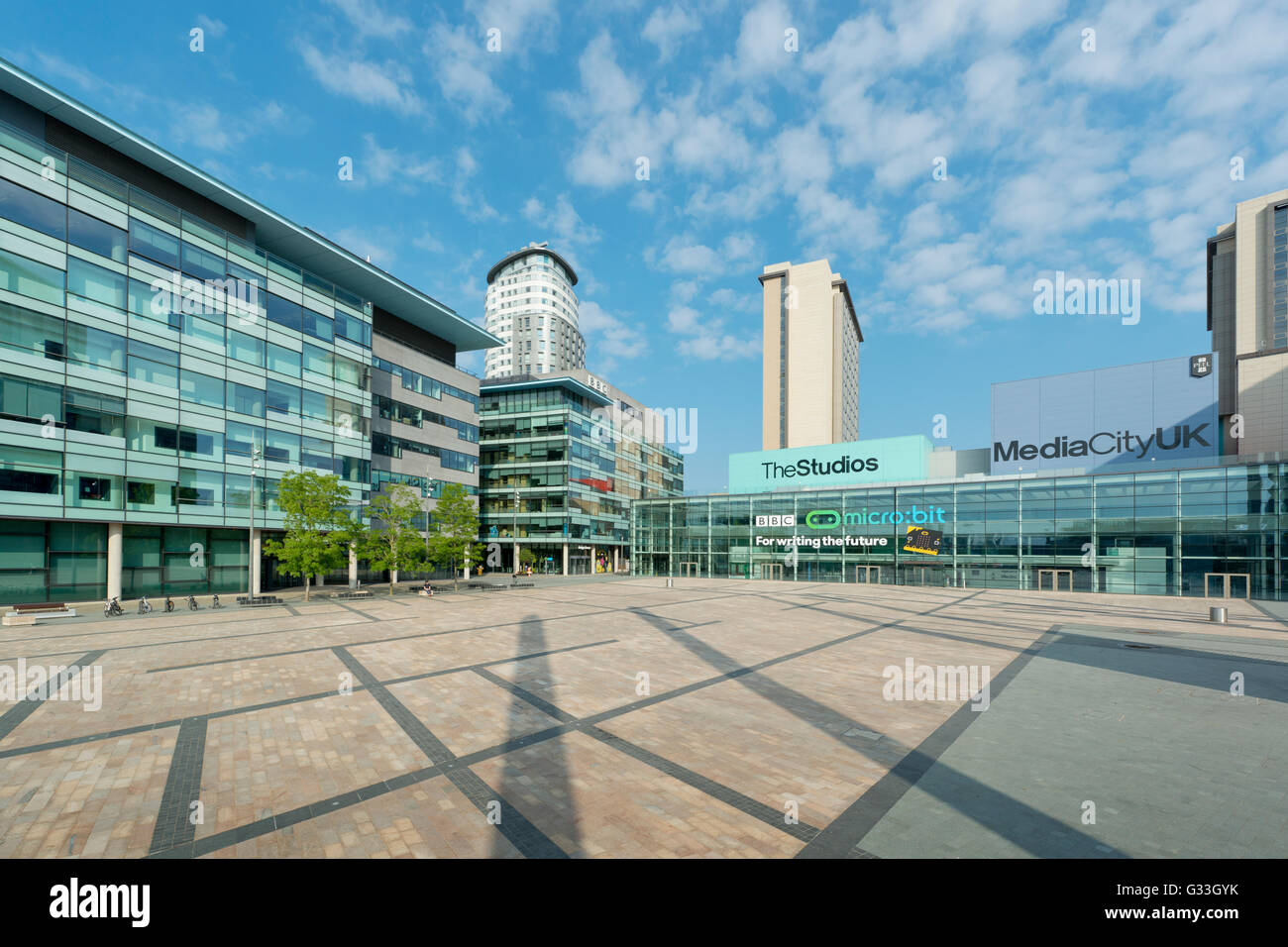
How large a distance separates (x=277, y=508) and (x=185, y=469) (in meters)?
5.80

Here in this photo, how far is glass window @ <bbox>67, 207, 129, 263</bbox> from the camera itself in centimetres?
2845

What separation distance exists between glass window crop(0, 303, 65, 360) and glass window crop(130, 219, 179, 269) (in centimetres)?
600

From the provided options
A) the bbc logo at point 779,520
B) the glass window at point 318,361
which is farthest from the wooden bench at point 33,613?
the bbc logo at point 779,520

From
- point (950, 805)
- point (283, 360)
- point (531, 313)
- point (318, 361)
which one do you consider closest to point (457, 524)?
point (318, 361)

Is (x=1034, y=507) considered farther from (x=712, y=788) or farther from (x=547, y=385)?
(x=547, y=385)

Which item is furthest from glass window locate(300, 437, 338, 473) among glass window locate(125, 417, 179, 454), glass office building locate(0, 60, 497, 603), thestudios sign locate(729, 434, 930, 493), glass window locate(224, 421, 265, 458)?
thestudios sign locate(729, 434, 930, 493)

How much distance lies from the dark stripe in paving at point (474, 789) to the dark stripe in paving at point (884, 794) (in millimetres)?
2717

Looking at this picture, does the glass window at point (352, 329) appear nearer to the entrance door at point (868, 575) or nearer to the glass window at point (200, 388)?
the glass window at point (200, 388)

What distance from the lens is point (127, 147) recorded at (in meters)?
31.2

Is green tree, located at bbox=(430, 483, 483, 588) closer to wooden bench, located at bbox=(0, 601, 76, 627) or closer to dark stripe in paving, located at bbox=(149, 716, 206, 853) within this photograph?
wooden bench, located at bbox=(0, 601, 76, 627)

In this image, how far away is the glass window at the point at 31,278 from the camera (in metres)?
26.3

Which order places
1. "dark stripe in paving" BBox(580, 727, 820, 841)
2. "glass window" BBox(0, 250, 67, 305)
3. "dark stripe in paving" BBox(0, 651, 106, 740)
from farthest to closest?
1. "glass window" BBox(0, 250, 67, 305)
2. "dark stripe in paving" BBox(0, 651, 106, 740)
3. "dark stripe in paving" BBox(580, 727, 820, 841)
